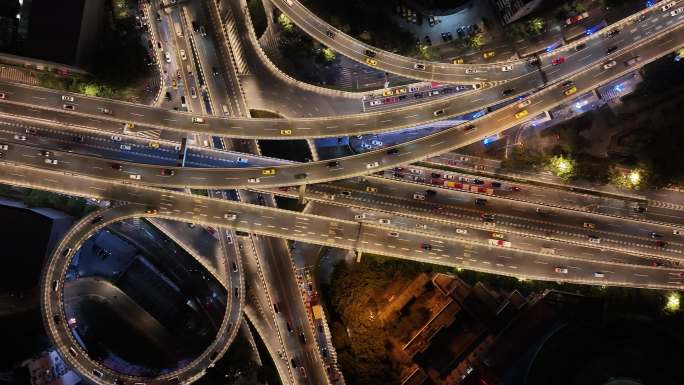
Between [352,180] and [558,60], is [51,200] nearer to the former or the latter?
[352,180]

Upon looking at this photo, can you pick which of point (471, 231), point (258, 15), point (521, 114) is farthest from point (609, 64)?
point (258, 15)

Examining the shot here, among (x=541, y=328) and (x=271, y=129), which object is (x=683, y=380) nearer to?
(x=541, y=328)

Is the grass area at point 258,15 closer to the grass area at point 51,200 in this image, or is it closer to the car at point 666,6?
the grass area at point 51,200

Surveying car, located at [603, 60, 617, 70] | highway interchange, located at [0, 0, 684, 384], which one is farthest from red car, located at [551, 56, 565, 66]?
car, located at [603, 60, 617, 70]

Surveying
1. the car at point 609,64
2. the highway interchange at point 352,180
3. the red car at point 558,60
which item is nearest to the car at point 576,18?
the highway interchange at point 352,180

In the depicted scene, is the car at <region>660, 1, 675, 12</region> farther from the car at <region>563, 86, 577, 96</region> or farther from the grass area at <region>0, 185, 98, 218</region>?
the grass area at <region>0, 185, 98, 218</region>
